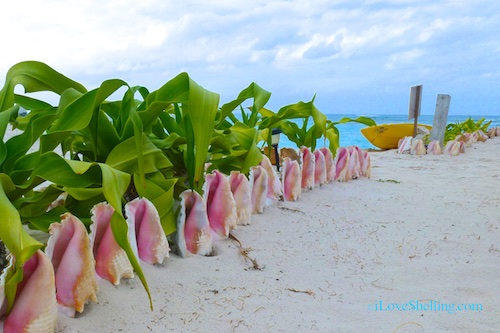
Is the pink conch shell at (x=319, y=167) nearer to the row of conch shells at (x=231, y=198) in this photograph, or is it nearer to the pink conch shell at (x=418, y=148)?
the row of conch shells at (x=231, y=198)

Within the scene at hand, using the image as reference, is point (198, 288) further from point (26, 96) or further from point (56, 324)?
point (26, 96)

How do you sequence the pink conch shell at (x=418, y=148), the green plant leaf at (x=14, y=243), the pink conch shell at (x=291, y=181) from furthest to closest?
the pink conch shell at (x=418, y=148), the pink conch shell at (x=291, y=181), the green plant leaf at (x=14, y=243)

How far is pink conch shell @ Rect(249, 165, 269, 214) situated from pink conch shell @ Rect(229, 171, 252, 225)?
0.14 meters

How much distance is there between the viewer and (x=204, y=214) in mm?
1395

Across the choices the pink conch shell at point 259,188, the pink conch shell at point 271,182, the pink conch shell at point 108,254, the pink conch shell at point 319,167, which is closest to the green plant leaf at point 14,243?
the pink conch shell at point 108,254

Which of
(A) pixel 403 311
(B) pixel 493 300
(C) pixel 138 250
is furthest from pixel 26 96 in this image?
(B) pixel 493 300

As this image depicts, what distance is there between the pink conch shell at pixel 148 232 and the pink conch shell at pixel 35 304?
34 centimetres

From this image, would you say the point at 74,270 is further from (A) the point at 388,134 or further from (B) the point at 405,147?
(A) the point at 388,134

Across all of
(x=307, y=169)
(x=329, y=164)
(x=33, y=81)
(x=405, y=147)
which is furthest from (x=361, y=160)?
(x=405, y=147)

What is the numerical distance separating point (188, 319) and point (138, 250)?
279 millimetres

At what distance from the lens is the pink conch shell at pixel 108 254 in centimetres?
113

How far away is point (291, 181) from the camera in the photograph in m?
2.10

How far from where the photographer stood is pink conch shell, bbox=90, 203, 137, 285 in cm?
113

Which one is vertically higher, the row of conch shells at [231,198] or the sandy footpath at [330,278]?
the row of conch shells at [231,198]
